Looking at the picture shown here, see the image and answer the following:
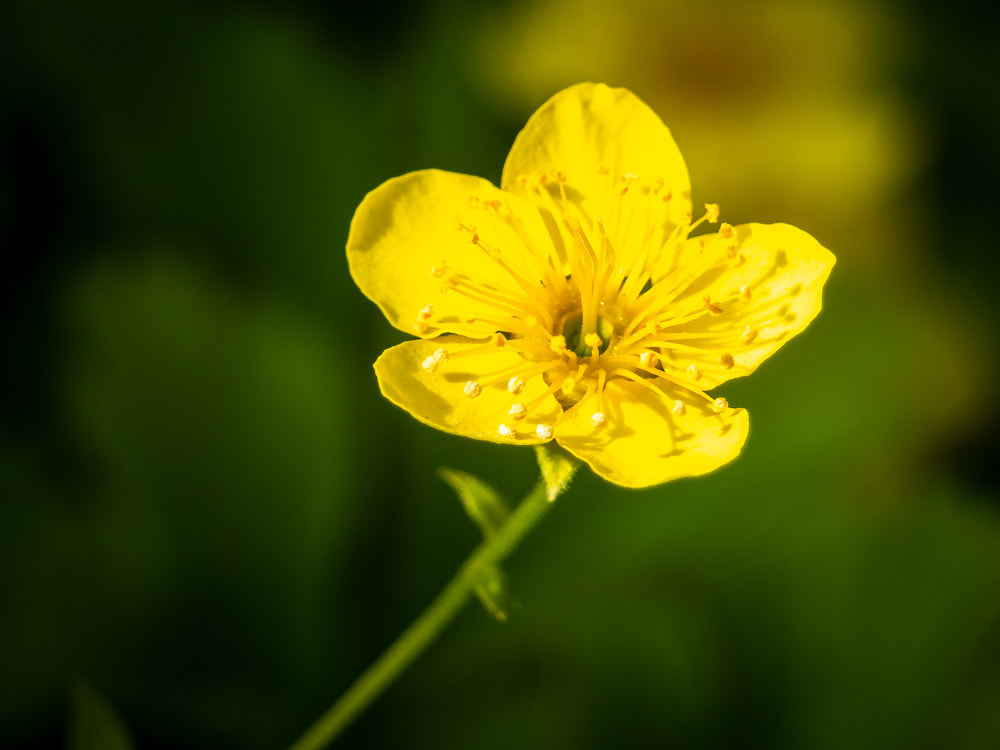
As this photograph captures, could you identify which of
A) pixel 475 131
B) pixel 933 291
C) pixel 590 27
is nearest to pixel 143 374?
pixel 475 131

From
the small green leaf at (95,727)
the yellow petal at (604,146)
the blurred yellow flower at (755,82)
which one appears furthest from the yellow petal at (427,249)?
the blurred yellow flower at (755,82)

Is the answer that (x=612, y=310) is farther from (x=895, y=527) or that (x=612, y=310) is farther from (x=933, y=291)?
(x=933, y=291)

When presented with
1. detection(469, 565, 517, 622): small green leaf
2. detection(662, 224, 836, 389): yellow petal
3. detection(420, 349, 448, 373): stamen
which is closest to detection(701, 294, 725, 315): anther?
detection(662, 224, 836, 389): yellow petal

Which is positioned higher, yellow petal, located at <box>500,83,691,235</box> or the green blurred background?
yellow petal, located at <box>500,83,691,235</box>

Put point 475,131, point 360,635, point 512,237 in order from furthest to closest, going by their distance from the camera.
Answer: point 475,131, point 360,635, point 512,237

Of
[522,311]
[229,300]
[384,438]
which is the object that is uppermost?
[522,311]

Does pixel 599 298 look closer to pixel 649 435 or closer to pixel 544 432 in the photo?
pixel 649 435

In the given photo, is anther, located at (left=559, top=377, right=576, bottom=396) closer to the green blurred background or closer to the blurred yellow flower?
the green blurred background
